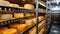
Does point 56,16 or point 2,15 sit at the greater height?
point 2,15

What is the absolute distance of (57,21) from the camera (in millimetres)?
7773

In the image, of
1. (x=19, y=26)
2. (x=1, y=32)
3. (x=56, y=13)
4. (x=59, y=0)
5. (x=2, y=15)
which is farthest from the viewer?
(x=56, y=13)

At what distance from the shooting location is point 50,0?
22.7 ft

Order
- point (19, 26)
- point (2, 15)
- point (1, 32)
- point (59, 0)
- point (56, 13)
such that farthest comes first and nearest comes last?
point (56, 13)
point (59, 0)
point (19, 26)
point (1, 32)
point (2, 15)

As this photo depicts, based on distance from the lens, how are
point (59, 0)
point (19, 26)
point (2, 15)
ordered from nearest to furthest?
1. point (2, 15)
2. point (19, 26)
3. point (59, 0)

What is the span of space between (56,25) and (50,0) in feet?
5.92

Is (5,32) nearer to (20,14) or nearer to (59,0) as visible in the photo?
(20,14)

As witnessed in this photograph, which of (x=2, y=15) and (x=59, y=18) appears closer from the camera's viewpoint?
(x=2, y=15)

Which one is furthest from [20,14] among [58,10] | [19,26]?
[58,10]

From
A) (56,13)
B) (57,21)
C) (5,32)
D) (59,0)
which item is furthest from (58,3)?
(5,32)

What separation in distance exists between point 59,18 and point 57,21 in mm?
245

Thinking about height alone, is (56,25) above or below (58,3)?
below

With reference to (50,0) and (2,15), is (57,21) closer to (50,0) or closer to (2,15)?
(50,0)

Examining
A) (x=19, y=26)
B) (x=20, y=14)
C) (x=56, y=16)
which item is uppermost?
(x=20, y=14)
